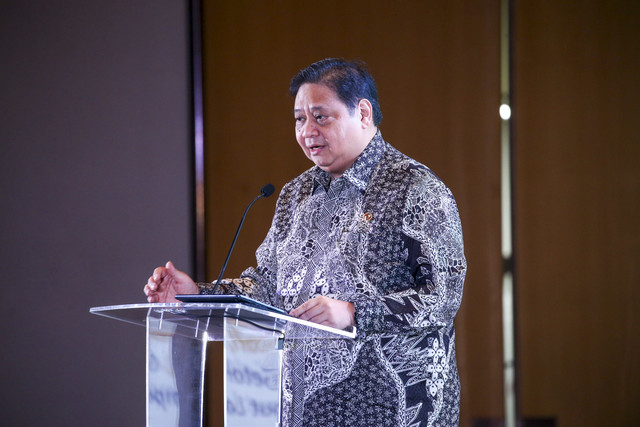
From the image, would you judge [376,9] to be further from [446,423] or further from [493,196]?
[446,423]

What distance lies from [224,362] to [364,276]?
57cm

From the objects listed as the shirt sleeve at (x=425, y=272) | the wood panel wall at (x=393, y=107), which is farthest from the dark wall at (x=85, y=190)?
the shirt sleeve at (x=425, y=272)

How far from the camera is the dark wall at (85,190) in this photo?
10.7 feet

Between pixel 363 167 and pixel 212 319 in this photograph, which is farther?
pixel 363 167

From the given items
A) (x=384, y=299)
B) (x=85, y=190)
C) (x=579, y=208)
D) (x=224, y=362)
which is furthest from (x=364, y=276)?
(x=85, y=190)

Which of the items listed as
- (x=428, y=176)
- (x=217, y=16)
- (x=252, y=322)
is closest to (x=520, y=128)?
(x=428, y=176)

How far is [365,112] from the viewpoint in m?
2.15

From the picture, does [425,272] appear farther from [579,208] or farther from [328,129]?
[579,208]

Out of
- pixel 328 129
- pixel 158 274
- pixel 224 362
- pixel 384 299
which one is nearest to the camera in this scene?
pixel 224 362

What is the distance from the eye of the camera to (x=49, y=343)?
3.26 m

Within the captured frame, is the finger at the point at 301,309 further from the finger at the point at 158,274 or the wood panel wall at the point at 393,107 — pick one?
the wood panel wall at the point at 393,107

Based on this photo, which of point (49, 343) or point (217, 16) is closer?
point (49, 343)

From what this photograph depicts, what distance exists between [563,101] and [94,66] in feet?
7.08

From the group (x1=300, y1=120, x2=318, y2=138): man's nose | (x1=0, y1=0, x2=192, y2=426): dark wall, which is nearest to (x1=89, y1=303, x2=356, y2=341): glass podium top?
(x1=300, y1=120, x2=318, y2=138): man's nose
